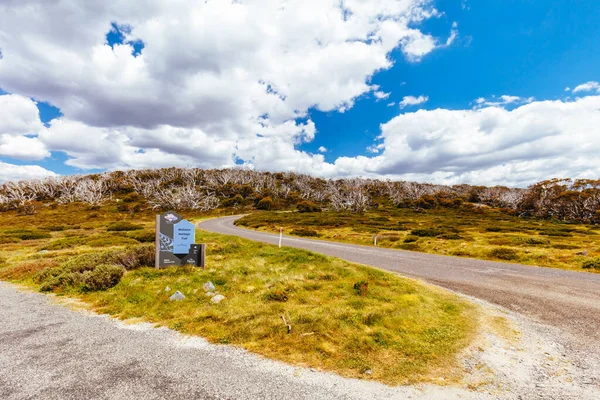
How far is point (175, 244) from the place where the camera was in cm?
1257

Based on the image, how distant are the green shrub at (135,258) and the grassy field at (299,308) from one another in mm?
46

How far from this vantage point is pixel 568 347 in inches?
238

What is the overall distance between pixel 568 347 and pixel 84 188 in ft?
422

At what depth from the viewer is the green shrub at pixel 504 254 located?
19253mm

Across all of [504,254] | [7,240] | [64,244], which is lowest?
[7,240]

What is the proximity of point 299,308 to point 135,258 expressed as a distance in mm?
9380

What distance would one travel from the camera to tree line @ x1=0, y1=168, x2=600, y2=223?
70750 mm

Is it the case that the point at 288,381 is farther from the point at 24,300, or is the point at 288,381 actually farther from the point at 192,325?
the point at 24,300

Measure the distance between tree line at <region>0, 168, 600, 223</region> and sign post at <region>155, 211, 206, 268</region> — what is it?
74.8 meters

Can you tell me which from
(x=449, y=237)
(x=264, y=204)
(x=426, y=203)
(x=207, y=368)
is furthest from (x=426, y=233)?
(x=426, y=203)

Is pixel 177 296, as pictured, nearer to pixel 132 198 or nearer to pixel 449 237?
pixel 449 237

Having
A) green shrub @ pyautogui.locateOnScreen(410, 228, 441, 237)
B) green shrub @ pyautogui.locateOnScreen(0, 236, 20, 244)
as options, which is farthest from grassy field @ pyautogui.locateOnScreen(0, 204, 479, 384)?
green shrub @ pyautogui.locateOnScreen(410, 228, 441, 237)

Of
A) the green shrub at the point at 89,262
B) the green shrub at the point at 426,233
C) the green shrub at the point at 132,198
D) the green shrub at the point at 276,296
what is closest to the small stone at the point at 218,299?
the green shrub at the point at 276,296

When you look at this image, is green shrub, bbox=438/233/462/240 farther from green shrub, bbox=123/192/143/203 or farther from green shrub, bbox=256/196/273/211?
green shrub, bbox=123/192/143/203
